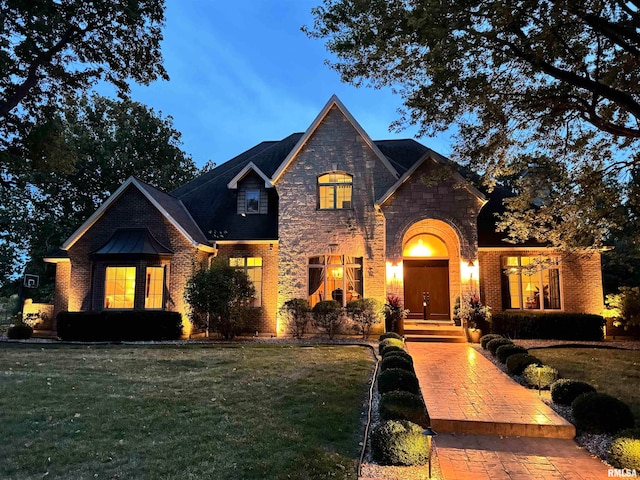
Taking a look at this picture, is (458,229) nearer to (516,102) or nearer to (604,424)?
(516,102)

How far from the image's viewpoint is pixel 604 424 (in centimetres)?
543

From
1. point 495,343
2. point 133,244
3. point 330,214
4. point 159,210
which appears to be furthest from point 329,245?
point 133,244

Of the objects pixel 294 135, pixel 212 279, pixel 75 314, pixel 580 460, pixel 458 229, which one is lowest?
pixel 580 460

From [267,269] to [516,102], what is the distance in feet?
36.3

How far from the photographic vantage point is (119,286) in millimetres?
15633

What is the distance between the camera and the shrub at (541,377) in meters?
7.72

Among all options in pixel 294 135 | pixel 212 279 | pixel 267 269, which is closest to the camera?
pixel 212 279

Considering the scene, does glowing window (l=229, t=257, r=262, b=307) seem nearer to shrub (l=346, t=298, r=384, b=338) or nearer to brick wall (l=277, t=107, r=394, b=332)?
brick wall (l=277, t=107, r=394, b=332)

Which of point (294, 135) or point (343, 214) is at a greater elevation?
point (294, 135)

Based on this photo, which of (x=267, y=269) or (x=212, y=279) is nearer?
(x=212, y=279)

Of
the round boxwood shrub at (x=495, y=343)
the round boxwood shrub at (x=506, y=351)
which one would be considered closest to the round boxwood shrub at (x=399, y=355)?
the round boxwood shrub at (x=506, y=351)

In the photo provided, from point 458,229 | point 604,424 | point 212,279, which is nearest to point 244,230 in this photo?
point 212,279

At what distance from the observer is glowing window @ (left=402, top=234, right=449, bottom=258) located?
17484 millimetres

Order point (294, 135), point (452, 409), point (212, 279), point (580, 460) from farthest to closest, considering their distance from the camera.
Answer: point (294, 135), point (212, 279), point (452, 409), point (580, 460)
